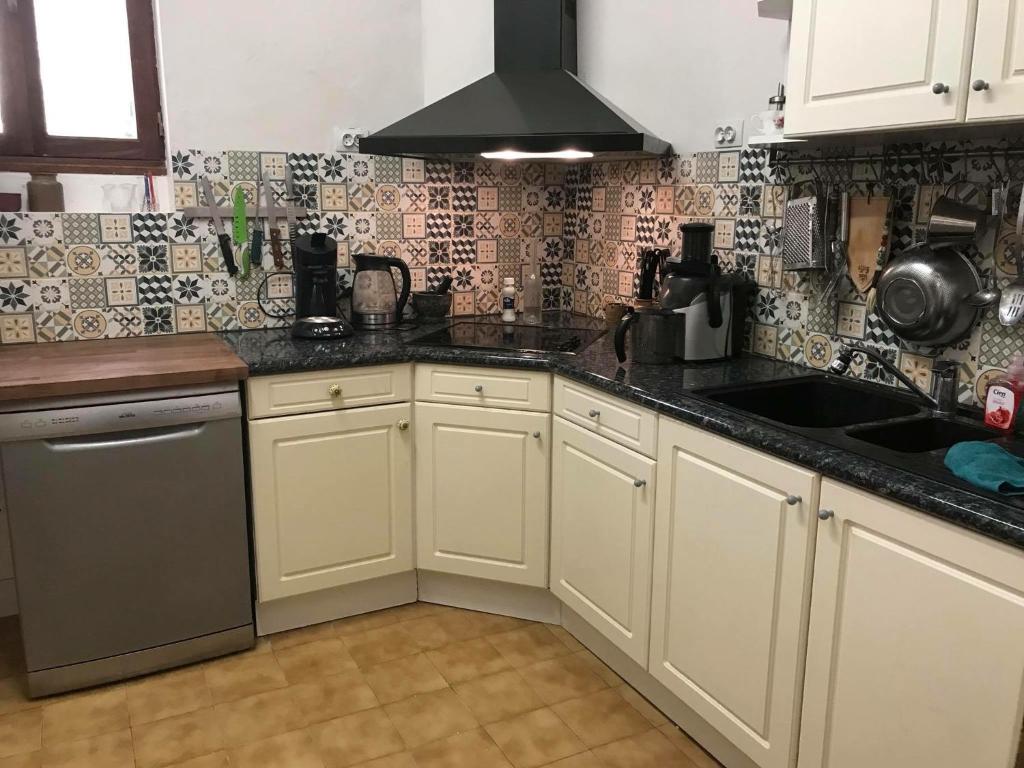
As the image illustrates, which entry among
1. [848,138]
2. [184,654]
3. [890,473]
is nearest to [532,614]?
[184,654]

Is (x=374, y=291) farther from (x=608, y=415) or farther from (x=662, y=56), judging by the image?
(x=662, y=56)

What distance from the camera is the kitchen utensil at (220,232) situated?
281cm

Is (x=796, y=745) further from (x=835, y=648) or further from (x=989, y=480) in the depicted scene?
(x=989, y=480)

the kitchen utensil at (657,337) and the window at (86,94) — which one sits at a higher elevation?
the window at (86,94)

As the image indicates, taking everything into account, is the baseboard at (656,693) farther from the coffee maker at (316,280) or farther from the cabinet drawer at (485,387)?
the coffee maker at (316,280)

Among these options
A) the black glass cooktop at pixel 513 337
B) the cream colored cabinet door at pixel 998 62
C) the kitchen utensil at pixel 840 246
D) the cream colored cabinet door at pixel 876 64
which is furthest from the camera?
the black glass cooktop at pixel 513 337

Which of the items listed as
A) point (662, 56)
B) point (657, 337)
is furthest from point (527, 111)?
point (657, 337)

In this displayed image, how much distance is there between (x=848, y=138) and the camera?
1933mm

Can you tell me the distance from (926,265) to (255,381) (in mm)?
1748

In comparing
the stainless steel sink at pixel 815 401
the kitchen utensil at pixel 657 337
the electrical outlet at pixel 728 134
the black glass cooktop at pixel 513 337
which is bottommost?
the stainless steel sink at pixel 815 401

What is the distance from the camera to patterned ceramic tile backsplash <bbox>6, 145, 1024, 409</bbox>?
7.13ft

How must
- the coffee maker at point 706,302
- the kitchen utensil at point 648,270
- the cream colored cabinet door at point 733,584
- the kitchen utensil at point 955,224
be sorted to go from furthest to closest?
the kitchen utensil at point 648,270 → the coffee maker at point 706,302 → the kitchen utensil at point 955,224 → the cream colored cabinet door at point 733,584

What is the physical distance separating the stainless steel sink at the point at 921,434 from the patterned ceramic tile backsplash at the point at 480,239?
14 cm

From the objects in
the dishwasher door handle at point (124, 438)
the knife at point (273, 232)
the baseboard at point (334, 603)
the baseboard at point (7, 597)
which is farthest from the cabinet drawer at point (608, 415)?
the baseboard at point (7, 597)
